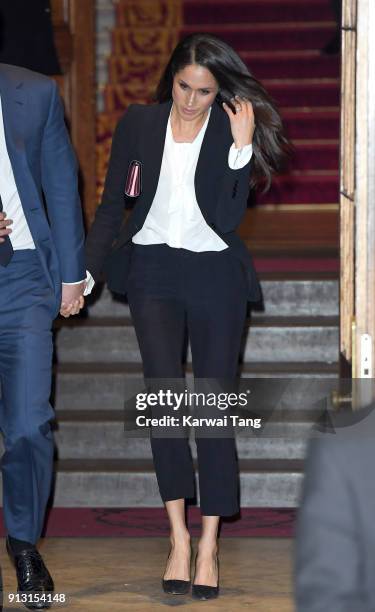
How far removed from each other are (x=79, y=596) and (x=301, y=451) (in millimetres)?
1801

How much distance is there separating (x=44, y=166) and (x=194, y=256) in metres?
0.61

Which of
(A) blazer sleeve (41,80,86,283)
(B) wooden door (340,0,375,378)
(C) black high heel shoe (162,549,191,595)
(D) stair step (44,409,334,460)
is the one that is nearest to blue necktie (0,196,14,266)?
(A) blazer sleeve (41,80,86,283)

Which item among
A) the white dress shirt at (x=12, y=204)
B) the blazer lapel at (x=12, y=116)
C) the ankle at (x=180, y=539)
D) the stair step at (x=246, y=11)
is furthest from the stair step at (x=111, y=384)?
the stair step at (x=246, y=11)

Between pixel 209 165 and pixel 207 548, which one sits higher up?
pixel 209 165

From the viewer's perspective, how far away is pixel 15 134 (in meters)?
4.13

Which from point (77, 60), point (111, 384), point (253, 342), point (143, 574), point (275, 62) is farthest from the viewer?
point (275, 62)

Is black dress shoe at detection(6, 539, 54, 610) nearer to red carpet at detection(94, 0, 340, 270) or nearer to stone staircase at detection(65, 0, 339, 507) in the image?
stone staircase at detection(65, 0, 339, 507)

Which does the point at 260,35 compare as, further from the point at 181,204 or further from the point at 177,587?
the point at 177,587

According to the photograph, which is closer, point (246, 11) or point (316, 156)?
point (316, 156)

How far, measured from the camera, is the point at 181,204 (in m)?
4.44

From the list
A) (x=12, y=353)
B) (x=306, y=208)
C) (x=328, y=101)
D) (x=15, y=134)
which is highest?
(x=15, y=134)

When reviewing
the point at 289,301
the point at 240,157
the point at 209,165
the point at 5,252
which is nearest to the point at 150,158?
the point at 209,165

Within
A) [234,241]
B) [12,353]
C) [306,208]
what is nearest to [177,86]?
[234,241]

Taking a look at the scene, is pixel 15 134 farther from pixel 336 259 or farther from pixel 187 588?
pixel 336 259
